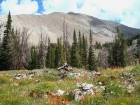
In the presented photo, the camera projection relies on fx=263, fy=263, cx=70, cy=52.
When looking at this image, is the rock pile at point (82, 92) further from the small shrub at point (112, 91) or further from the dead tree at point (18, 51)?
the dead tree at point (18, 51)

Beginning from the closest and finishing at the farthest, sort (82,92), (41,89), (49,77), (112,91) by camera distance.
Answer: (112,91) → (82,92) → (41,89) → (49,77)

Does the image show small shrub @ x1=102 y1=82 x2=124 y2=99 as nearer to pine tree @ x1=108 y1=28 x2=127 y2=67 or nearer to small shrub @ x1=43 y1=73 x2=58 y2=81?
small shrub @ x1=43 y1=73 x2=58 y2=81

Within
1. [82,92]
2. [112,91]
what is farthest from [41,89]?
[112,91]

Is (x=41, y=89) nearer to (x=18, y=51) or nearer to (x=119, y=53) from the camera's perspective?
(x=18, y=51)

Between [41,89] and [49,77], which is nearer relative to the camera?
[41,89]

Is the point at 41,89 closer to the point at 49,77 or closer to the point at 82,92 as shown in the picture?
the point at 82,92

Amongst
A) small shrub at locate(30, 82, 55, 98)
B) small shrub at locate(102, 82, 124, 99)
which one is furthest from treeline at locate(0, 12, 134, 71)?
small shrub at locate(102, 82, 124, 99)

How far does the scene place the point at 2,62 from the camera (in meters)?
61.0

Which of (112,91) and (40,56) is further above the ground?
(112,91)

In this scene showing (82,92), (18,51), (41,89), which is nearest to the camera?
(82,92)

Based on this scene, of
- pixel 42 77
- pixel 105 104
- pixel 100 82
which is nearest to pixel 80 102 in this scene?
pixel 105 104

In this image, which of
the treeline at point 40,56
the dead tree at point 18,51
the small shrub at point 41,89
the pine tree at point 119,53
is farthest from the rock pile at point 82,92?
the pine tree at point 119,53

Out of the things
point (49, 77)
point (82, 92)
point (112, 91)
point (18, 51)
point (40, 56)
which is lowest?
point (40, 56)

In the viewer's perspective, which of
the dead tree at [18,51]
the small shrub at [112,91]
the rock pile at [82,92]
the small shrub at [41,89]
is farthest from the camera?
the dead tree at [18,51]
